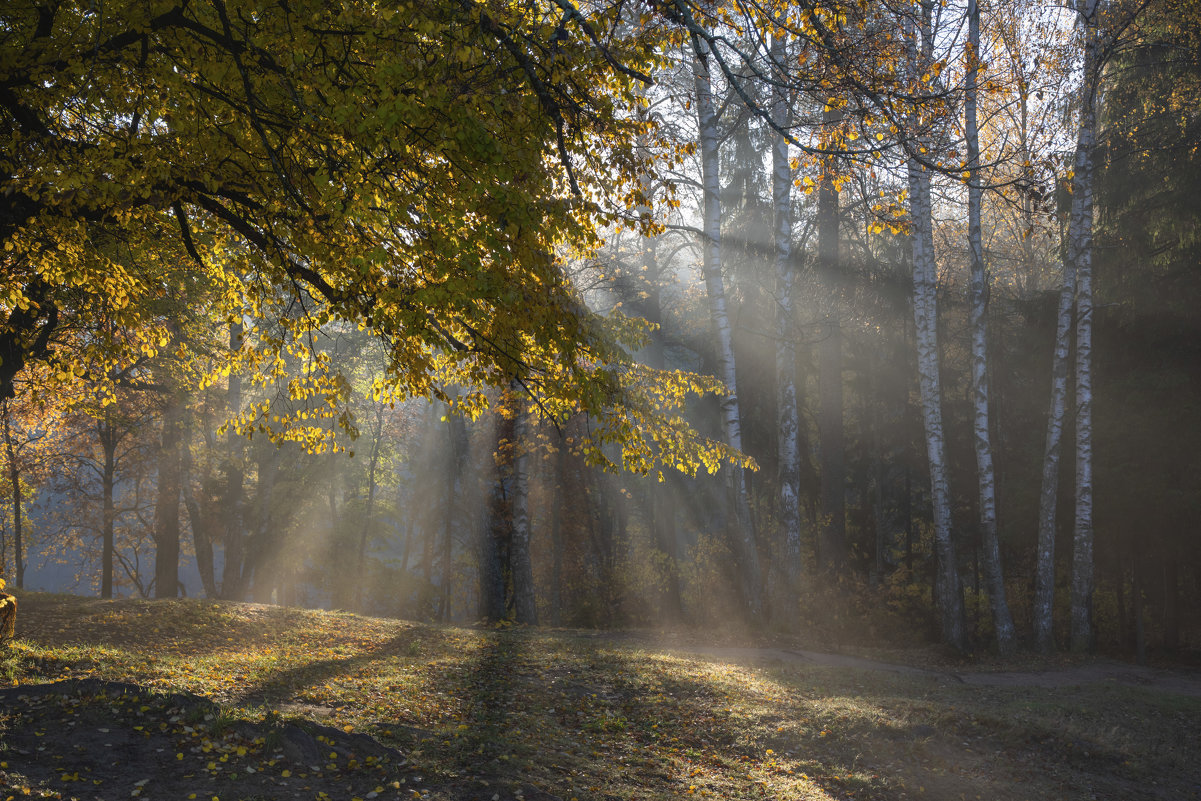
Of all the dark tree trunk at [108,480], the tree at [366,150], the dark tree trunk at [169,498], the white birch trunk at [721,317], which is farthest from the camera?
the dark tree trunk at [169,498]

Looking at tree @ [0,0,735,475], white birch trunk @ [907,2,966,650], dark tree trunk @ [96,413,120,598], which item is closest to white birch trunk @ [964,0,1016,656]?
white birch trunk @ [907,2,966,650]

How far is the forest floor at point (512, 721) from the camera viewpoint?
4445mm

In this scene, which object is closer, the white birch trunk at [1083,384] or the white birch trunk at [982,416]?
the white birch trunk at [1083,384]

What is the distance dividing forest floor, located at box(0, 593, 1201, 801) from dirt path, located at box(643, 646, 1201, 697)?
0.53 ft

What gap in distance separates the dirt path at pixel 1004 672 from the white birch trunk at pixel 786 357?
2.88m

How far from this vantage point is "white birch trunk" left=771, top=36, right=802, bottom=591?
15133mm

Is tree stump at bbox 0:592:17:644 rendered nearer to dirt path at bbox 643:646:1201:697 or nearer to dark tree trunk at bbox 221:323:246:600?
dirt path at bbox 643:646:1201:697

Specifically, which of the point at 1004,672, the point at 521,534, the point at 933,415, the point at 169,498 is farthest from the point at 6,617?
the point at 933,415

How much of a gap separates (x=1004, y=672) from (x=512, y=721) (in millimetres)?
9899

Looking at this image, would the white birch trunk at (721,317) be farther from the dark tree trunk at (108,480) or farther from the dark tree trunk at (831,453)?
the dark tree trunk at (108,480)

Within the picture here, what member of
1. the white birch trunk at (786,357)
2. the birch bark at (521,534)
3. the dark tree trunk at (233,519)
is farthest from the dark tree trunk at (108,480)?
the white birch trunk at (786,357)

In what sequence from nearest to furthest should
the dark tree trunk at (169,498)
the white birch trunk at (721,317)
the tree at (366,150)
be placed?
the tree at (366,150)
the white birch trunk at (721,317)
the dark tree trunk at (169,498)

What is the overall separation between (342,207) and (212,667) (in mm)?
5335

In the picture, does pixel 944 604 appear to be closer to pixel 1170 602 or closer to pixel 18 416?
pixel 1170 602
